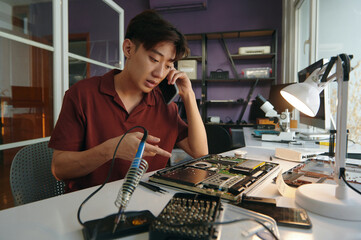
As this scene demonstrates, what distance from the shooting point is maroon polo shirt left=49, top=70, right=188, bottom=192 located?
98 cm

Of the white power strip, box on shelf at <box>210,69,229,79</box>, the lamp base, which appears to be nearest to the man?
the white power strip

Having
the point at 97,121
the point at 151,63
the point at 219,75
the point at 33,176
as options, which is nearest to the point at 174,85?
the point at 151,63

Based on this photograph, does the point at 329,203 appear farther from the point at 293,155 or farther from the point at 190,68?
the point at 190,68

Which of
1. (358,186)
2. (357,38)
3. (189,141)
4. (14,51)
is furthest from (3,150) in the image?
(357,38)

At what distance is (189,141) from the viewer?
1254 mm

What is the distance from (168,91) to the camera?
4.08 ft

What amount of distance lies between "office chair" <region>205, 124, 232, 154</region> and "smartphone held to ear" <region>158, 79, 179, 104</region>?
958mm

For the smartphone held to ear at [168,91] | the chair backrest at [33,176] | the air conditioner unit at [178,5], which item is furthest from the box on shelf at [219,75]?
the chair backrest at [33,176]

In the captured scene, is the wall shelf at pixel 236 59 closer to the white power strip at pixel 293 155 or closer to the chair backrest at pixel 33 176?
the white power strip at pixel 293 155

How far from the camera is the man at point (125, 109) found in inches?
37.6

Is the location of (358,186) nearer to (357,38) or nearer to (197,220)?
(197,220)

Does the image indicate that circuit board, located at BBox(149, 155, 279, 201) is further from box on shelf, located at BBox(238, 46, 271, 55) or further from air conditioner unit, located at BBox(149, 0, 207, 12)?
air conditioner unit, located at BBox(149, 0, 207, 12)

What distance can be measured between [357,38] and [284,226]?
2091 millimetres

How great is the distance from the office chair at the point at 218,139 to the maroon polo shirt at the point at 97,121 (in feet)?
Result: 3.18
